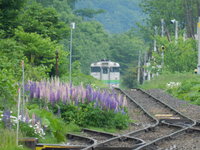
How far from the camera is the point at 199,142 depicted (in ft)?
47.3

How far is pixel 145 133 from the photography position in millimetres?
16688

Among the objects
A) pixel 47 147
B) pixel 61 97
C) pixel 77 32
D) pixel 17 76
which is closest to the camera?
pixel 47 147

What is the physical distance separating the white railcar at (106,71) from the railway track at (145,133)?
39304mm

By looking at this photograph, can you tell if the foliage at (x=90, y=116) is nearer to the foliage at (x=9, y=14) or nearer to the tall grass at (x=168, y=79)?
the foliage at (x=9, y=14)

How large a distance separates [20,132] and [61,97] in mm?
5274

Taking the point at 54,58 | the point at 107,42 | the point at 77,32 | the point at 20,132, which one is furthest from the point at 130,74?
the point at 20,132

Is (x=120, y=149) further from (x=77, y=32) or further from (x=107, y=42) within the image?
(x=107, y=42)

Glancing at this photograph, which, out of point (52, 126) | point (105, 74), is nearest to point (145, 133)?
point (52, 126)

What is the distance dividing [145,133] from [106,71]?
4992cm

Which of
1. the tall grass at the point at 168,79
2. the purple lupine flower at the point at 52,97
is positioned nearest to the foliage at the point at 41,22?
the tall grass at the point at 168,79

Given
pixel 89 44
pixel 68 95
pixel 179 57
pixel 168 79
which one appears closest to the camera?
pixel 68 95

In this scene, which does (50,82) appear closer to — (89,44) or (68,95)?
(68,95)

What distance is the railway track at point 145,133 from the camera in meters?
13.7

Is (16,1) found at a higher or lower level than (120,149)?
higher
